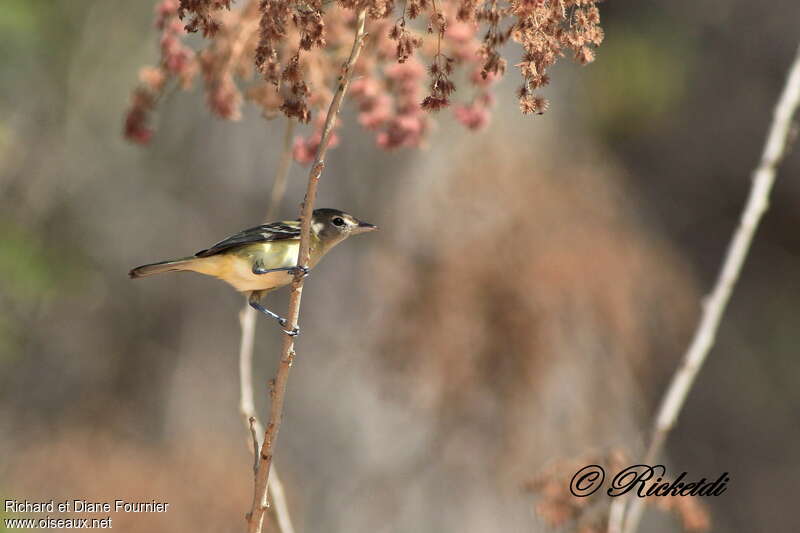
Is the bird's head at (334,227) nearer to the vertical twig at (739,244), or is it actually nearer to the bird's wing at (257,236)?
the bird's wing at (257,236)

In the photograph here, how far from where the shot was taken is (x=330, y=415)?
684 centimetres

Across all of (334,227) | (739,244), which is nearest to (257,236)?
(334,227)

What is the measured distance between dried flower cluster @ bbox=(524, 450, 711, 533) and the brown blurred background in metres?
3.55

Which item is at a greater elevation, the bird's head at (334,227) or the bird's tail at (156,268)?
the bird's head at (334,227)

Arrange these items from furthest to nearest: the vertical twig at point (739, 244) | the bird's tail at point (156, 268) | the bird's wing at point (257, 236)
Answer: the bird's wing at point (257, 236) → the bird's tail at point (156, 268) → the vertical twig at point (739, 244)

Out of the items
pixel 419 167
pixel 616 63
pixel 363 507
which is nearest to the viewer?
pixel 363 507

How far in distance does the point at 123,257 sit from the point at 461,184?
2880 millimetres

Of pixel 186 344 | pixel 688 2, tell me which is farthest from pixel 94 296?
pixel 688 2

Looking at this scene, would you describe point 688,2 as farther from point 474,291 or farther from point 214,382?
point 214,382

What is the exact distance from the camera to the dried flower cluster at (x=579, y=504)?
2.67 metres

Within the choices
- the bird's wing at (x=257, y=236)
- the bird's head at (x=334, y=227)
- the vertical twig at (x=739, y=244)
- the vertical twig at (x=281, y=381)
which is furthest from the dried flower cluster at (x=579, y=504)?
the bird's wing at (x=257, y=236)

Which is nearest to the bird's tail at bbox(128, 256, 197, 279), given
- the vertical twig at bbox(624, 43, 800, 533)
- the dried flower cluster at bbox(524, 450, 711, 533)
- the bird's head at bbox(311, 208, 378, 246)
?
the bird's head at bbox(311, 208, 378, 246)

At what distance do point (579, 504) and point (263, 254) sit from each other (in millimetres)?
1484

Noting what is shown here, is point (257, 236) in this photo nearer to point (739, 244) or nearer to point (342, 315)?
point (739, 244)
